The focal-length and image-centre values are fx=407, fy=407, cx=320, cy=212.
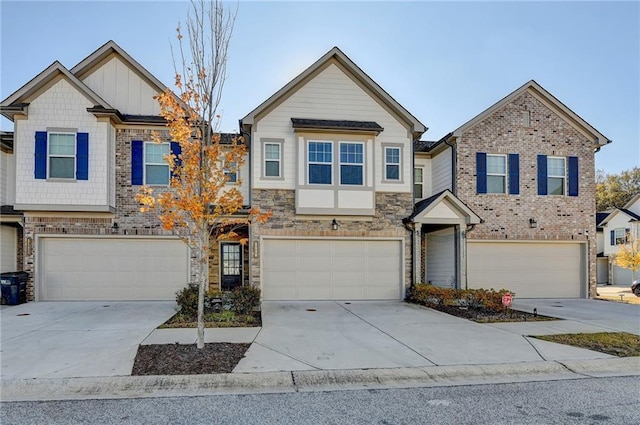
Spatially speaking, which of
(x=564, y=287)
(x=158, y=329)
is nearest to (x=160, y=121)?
(x=158, y=329)

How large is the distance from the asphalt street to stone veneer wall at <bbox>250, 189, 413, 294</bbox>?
8090 millimetres

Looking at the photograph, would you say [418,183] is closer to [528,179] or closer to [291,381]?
[528,179]

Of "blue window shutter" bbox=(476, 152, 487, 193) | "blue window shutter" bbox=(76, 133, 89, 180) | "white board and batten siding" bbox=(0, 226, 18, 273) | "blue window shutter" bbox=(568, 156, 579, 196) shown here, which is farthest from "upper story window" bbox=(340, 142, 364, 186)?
"white board and batten siding" bbox=(0, 226, 18, 273)

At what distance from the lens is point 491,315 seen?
35.7 feet

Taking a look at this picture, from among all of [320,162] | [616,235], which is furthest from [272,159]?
[616,235]

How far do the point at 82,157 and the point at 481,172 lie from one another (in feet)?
44.9

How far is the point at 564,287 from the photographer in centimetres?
1551

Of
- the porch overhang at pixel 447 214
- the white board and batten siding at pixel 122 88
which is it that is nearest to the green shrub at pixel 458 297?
the porch overhang at pixel 447 214

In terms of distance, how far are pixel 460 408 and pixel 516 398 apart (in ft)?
3.06

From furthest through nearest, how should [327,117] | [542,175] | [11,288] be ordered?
[542,175]
[327,117]
[11,288]

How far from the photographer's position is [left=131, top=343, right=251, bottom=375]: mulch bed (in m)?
6.14

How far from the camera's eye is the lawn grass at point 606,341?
7496 mm

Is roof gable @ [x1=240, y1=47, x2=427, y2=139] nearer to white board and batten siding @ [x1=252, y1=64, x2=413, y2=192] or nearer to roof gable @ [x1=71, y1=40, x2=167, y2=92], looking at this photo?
white board and batten siding @ [x1=252, y1=64, x2=413, y2=192]

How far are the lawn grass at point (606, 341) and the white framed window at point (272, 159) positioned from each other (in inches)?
345
